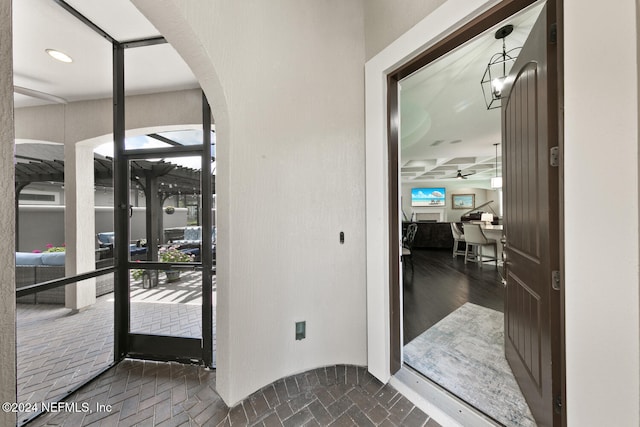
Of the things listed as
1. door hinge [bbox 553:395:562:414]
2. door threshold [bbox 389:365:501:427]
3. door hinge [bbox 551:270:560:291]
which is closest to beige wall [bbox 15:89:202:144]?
door hinge [bbox 551:270:560:291]

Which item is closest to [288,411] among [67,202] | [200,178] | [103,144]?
[200,178]

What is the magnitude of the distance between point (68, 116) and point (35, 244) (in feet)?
4.14

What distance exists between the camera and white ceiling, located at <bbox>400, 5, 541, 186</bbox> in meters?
2.54

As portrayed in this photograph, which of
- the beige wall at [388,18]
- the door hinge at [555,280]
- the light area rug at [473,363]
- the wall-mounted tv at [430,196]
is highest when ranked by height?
the beige wall at [388,18]

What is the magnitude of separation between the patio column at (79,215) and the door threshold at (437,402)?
2908 millimetres

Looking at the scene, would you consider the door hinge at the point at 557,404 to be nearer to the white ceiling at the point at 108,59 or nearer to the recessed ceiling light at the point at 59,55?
the white ceiling at the point at 108,59

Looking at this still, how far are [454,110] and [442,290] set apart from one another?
325 centimetres

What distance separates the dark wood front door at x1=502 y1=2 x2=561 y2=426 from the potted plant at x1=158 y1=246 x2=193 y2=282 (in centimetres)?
266

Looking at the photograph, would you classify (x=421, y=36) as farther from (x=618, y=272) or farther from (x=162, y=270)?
(x=162, y=270)

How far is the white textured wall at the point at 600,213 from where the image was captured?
75 cm

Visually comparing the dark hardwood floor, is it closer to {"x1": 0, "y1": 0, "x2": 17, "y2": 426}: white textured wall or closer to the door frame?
the door frame

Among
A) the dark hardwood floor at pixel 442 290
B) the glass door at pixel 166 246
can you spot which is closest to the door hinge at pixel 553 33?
the glass door at pixel 166 246

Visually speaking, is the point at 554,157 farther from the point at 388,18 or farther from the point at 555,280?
the point at 388,18

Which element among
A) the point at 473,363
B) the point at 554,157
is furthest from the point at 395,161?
the point at 473,363
